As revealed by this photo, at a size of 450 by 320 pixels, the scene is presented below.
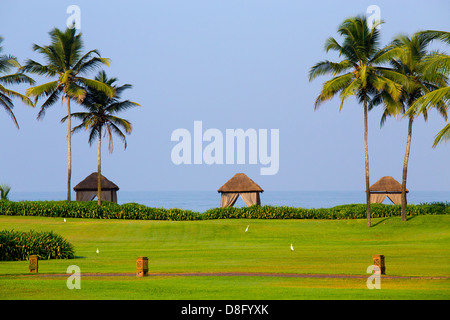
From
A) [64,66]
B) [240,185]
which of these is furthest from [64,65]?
[240,185]

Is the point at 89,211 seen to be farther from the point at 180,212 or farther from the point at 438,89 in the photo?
the point at 438,89

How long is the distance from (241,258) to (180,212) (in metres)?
23.0

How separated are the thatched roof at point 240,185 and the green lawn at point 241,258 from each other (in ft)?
33.1

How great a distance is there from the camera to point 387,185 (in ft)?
194

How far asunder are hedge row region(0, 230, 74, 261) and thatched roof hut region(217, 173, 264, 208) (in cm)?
2971

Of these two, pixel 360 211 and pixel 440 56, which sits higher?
pixel 440 56

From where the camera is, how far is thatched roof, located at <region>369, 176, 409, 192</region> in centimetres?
5882

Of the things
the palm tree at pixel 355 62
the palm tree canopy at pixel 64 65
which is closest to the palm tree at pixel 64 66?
the palm tree canopy at pixel 64 65

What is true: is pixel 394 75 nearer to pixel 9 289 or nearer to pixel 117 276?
pixel 117 276

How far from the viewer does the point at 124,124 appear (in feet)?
183

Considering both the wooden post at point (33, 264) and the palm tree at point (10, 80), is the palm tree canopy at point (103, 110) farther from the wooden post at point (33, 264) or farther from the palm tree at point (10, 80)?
the wooden post at point (33, 264)
